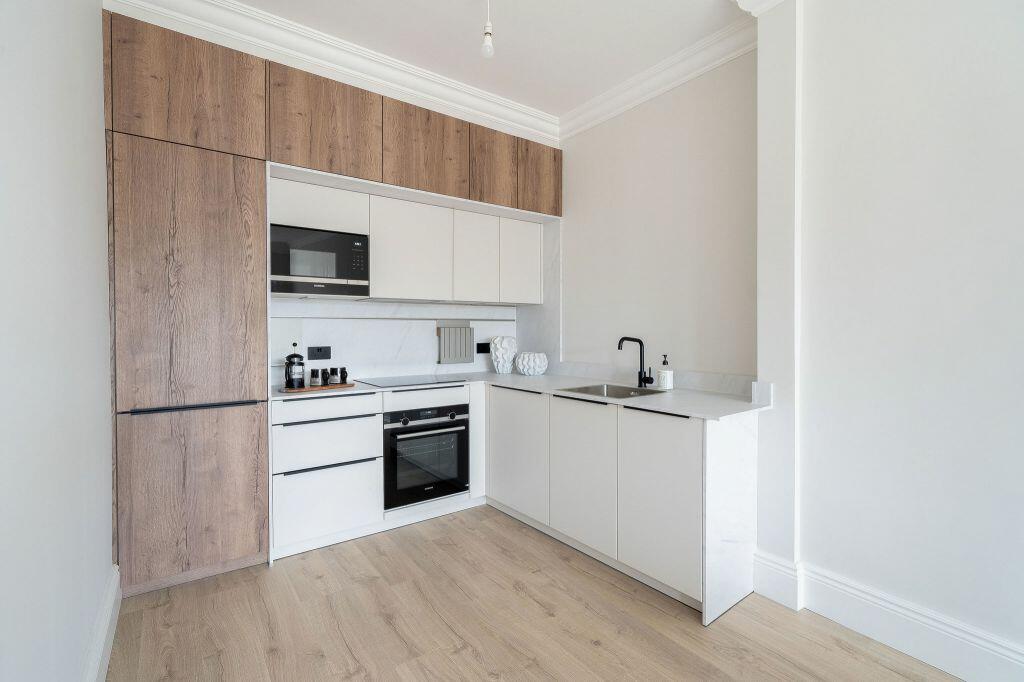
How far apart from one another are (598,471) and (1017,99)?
2100 millimetres

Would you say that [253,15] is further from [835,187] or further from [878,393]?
[878,393]

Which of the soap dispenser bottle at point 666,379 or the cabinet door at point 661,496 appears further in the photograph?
the soap dispenser bottle at point 666,379

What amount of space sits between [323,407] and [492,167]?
1919 mm

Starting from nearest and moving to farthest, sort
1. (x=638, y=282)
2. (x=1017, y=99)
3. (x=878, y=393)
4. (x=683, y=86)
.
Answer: (x=1017, y=99) → (x=878, y=393) → (x=683, y=86) → (x=638, y=282)

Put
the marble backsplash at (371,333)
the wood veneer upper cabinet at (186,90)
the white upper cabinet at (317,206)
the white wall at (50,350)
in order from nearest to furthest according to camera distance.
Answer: the white wall at (50,350), the wood veneer upper cabinet at (186,90), the white upper cabinet at (317,206), the marble backsplash at (371,333)

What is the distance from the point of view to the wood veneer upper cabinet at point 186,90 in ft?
7.05

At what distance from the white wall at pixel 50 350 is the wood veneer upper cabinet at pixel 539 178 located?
2359mm

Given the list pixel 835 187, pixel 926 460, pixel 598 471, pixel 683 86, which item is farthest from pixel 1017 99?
pixel 598 471

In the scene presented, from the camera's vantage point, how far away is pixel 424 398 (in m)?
3.02

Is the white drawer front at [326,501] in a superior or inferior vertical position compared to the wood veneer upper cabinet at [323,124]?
inferior

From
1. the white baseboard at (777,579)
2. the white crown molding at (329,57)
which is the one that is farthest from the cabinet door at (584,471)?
the white crown molding at (329,57)

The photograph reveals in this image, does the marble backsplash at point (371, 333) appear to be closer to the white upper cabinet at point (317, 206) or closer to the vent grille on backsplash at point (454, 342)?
the vent grille on backsplash at point (454, 342)

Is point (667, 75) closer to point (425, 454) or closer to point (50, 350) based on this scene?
point (425, 454)

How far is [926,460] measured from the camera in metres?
1.81
